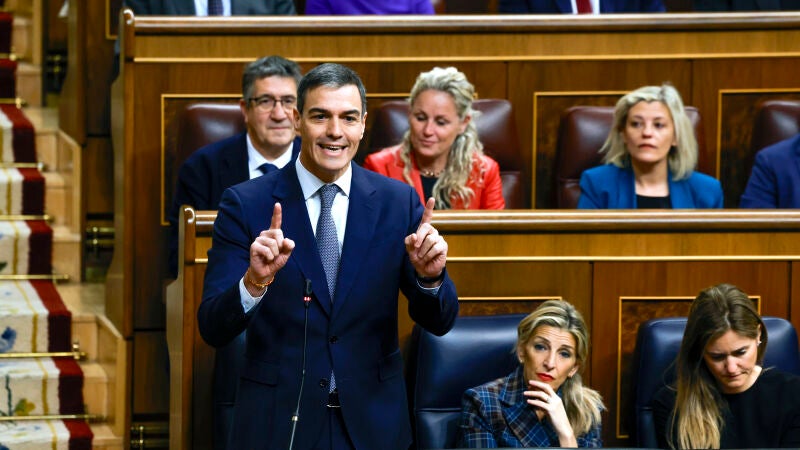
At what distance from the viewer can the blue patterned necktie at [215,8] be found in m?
2.15

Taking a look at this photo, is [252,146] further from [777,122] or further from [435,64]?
[777,122]

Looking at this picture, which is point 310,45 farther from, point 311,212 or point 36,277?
point 311,212

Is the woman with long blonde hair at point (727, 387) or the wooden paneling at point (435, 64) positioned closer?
the woman with long blonde hair at point (727, 387)

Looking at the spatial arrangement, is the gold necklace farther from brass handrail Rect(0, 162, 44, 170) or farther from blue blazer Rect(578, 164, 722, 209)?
brass handrail Rect(0, 162, 44, 170)

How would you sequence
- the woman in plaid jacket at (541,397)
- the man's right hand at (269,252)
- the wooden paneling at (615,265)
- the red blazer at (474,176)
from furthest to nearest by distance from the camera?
1. the red blazer at (474,176)
2. the wooden paneling at (615,265)
3. the woman in plaid jacket at (541,397)
4. the man's right hand at (269,252)

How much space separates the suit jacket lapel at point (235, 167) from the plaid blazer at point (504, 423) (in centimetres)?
49

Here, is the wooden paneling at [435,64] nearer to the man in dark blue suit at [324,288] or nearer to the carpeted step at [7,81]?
the carpeted step at [7,81]

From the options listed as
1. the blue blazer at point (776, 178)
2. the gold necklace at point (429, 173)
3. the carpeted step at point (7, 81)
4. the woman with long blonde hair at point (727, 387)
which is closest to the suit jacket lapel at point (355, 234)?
A: the woman with long blonde hair at point (727, 387)

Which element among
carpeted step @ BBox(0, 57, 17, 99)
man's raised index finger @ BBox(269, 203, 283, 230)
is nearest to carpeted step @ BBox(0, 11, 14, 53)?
carpeted step @ BBox(0, 57, 17, 99)

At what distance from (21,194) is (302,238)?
1138 mm

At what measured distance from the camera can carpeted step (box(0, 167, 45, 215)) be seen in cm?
210

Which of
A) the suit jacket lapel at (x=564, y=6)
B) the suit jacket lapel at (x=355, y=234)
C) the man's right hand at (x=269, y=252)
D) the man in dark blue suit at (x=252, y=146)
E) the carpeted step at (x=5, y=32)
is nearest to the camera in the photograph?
the man's right hand at (x=269, y=252)

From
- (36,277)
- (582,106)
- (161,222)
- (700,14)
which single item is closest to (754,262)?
(582,106)

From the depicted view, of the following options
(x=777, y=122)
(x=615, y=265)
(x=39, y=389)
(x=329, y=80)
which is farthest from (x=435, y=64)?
(x=329, y=80)
